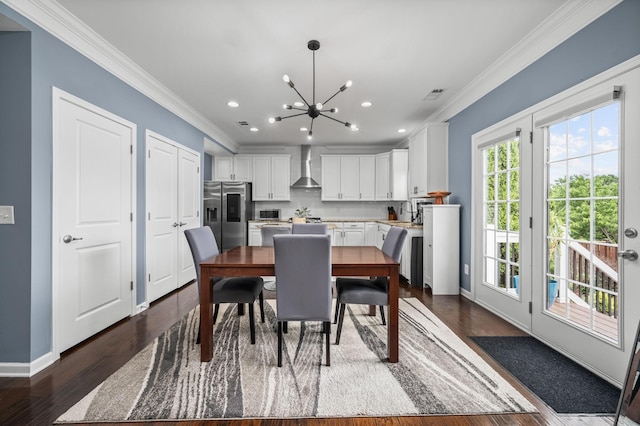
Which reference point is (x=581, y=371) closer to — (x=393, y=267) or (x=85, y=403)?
(x=393, y=267)

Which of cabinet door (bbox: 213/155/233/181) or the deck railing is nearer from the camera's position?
the deck railing

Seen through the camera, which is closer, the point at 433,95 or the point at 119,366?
the point at 119,366

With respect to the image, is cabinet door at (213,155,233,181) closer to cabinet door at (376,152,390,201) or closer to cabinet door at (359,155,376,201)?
cabinet door at (359,155,376,201)

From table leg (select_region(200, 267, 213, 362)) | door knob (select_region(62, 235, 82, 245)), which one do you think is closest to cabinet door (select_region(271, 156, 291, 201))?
door knob (select_region(62, 235, 82, 245))

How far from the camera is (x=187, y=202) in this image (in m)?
4.33

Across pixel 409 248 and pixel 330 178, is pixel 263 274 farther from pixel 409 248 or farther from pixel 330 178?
pixel 330 178

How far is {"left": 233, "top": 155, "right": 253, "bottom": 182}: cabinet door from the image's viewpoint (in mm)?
6387

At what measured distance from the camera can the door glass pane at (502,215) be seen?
289 centimetres

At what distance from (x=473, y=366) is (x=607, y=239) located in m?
1.21

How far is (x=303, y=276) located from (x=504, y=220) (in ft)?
7.52

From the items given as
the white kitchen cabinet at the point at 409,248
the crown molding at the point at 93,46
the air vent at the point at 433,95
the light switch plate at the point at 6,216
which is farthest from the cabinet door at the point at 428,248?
the light switch plate at the point at 6,216

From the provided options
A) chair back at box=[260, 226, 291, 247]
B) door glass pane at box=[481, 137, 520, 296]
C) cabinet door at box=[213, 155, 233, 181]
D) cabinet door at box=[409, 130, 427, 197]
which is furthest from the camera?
cabinet door at box=[213, 155, 233, 181]

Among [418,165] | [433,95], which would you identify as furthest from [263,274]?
[418,165]

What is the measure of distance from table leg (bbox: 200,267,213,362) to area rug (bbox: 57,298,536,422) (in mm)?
87
